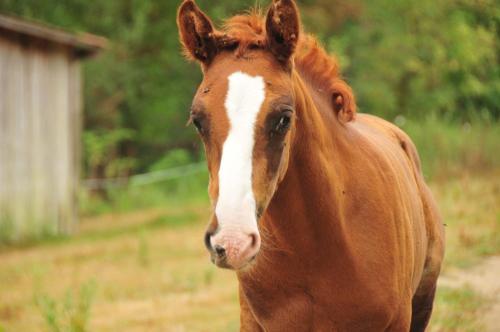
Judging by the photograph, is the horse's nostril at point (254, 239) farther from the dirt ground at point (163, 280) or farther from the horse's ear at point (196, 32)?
the dirt ground at point (163, 280)

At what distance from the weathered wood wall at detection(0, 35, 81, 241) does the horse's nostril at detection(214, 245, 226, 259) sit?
12743 mm

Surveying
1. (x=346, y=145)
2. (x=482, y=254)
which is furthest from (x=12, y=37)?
(x=346, y=145)

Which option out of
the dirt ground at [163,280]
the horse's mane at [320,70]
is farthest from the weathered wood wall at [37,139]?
the horse's mane at [320,70]

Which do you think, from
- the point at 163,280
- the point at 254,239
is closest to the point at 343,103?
the point at 254,239

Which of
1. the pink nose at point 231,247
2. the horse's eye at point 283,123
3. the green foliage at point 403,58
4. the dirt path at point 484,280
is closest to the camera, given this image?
the pink nose at point 231,247

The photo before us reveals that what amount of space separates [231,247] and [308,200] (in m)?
0.89

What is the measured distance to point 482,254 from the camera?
9.08m

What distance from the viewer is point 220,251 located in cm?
311

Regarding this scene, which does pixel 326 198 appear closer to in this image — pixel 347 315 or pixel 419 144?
pixel 347 315

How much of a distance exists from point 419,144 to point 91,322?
323 inches

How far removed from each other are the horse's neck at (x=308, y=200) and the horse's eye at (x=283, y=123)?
31 cm

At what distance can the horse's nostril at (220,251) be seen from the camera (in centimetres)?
310

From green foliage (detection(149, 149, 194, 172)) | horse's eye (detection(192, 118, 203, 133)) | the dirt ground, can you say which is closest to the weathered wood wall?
the dirt ground

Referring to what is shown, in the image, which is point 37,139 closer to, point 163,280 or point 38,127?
point 38,127
